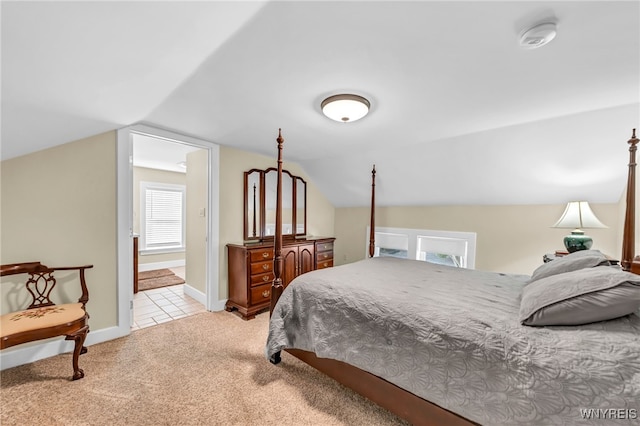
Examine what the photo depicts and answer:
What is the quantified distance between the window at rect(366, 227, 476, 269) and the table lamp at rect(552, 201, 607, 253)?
1.07 m

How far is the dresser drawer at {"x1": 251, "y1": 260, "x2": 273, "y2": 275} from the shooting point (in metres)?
3.09

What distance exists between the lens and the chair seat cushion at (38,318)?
1664 mm

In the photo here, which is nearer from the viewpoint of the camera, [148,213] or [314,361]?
[314,361]

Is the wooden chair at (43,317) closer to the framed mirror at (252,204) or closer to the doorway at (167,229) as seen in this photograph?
the doorway at (167,229)

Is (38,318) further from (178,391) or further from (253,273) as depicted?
(253,273)

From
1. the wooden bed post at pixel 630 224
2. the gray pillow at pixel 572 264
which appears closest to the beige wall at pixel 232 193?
the gray pillow at pixel 572 264

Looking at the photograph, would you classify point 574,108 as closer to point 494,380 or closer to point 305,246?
point 494,380

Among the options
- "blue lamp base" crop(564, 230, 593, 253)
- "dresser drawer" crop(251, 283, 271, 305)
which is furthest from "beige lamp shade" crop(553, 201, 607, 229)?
"dresser drawer" crop(251, 283, 271, 305)

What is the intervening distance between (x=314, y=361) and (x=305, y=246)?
1.96 metres

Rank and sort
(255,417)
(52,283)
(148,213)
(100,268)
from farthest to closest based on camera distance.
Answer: (148,213) → (100,268) → (52,283) → (255,417)

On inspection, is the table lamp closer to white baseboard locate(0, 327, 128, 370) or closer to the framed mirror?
the framed mirror

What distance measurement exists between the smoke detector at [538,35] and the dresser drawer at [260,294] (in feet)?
10.4

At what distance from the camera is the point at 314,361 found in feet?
6.22

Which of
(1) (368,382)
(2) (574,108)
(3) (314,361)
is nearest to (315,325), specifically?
(3) (314,361)
